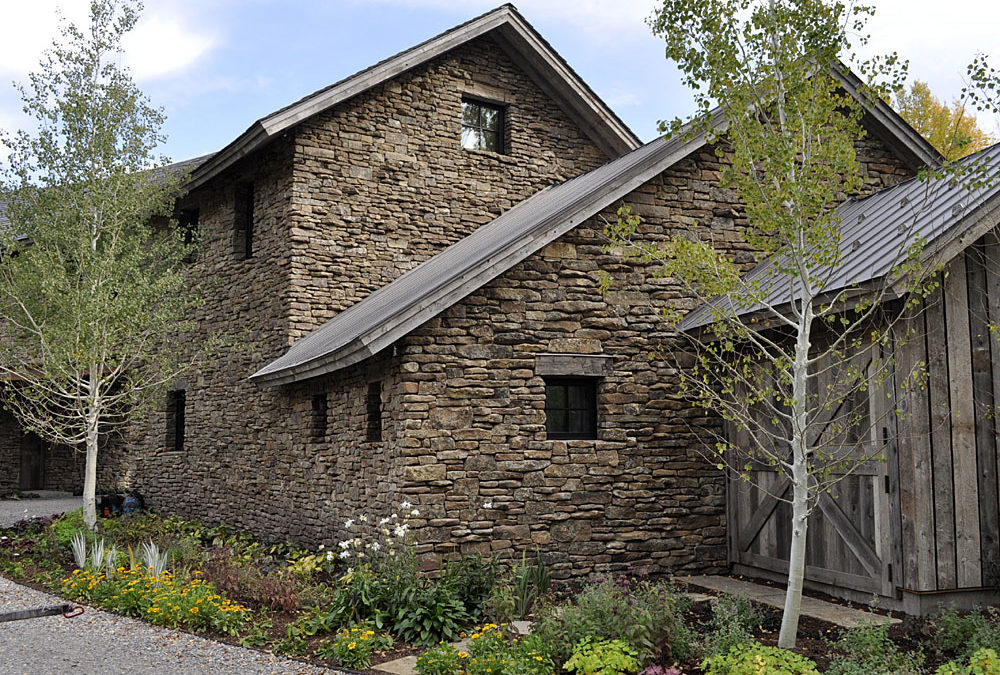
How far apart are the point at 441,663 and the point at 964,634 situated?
375 centimetres

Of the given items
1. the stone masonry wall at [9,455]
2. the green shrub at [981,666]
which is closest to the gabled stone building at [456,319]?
the green shrub at [981,666]

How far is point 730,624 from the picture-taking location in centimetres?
659

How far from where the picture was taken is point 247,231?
49.6 feet

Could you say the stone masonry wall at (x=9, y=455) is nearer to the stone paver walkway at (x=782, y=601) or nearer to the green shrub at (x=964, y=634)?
the stone paver walkway at (x=782, y=601)

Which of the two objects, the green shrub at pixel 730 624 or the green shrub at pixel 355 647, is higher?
the green shrub at pixel 730 624

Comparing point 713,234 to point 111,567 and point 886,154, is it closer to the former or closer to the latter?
point 886,154

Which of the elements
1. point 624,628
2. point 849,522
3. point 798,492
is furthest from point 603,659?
point 849,522

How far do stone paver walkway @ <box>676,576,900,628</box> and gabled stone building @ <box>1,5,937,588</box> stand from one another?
1.76 feet

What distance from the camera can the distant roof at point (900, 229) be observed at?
733cm

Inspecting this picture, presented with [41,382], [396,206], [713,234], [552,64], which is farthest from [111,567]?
[552,64]

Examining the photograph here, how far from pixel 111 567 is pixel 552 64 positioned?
10297mm

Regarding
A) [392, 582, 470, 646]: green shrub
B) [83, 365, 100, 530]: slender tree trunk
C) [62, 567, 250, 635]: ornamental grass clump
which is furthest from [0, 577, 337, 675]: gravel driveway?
[83, 365, 100, 530]: slender tree trunk

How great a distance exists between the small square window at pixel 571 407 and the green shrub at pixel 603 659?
13.3 feet

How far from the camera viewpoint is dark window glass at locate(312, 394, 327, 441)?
39.2 ft
